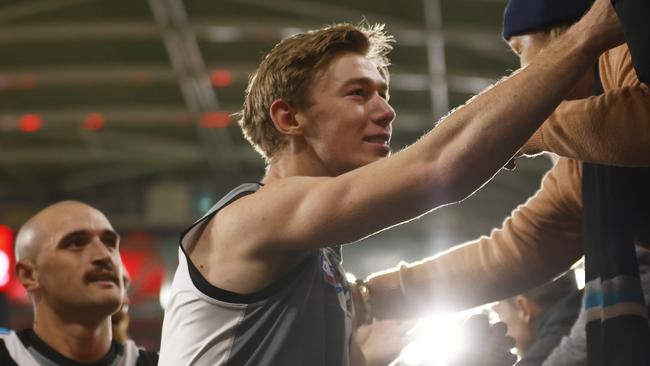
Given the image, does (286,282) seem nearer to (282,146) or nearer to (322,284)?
(322,284)

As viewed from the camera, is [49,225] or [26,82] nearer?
[49,225]

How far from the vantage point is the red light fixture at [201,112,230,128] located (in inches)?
390

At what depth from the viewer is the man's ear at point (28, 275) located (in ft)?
11.5

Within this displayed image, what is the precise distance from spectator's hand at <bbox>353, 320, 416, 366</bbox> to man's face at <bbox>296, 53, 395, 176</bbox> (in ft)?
1.68

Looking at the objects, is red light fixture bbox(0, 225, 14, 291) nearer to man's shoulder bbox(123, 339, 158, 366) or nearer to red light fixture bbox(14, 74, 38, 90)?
red light fixture bbox(14, 74, 38, 90)

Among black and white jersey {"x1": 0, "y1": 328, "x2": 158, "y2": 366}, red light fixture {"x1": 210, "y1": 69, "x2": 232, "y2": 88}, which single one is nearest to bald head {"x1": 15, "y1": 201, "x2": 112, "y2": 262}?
black and white jersey {"x1": 0, "y1": 328, "x2": 158, "y2": 366}

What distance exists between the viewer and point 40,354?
330 centimetres

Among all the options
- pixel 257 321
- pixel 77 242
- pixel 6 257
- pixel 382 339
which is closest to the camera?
pixel 257 321

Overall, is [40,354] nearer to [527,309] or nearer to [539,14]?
[527,309]

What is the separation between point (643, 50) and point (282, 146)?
0.90 meters

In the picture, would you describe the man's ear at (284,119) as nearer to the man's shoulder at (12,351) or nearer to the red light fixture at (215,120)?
the man's shoulder at (12,351)

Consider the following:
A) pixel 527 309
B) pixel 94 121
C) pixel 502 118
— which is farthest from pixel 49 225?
pixel 94 121

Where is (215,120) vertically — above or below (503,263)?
above

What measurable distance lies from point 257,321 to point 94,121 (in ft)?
28.1
